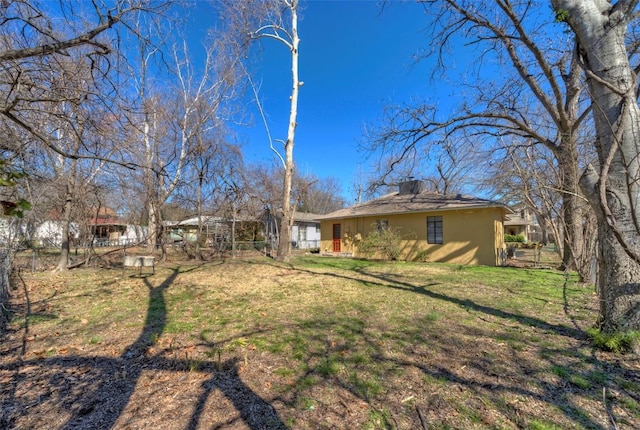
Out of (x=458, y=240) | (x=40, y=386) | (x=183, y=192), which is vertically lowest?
(x=40, y=386)

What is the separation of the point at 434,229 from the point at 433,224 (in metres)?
0.24

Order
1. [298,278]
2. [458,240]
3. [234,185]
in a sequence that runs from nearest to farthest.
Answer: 1. [298,278]
2. [458,240]
3. [234,185]

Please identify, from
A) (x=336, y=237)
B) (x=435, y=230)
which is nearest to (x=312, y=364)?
(x=435, y=230)

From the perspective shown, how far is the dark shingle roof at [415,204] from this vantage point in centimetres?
1316

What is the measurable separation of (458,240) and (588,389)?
37.7 ft

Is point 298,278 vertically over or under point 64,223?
under

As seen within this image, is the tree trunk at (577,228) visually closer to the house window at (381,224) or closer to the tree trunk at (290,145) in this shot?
the house window at (381,224)

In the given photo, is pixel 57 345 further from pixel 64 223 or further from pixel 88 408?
pixel 64 223

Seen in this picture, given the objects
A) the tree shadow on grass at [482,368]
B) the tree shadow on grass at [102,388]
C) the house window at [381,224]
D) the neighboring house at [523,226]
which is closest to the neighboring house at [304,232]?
the house window at [381,224]

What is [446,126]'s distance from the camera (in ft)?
28.3

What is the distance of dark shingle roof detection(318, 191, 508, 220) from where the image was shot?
13.2 meters

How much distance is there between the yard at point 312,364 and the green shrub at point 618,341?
113 mm

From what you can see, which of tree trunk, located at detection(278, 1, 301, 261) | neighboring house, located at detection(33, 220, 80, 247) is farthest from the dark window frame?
neighboring house, located at detection(33, 220, 80, 247)

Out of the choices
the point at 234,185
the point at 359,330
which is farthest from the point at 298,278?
the point at 234,185
